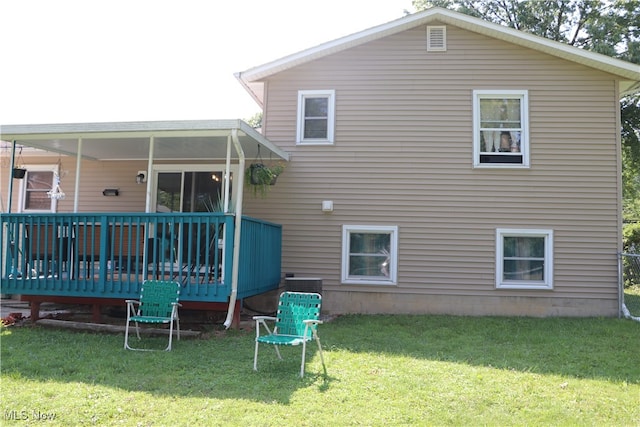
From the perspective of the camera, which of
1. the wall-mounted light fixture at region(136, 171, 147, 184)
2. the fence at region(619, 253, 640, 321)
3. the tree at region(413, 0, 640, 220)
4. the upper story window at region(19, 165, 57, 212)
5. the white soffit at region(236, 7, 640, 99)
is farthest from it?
the tree at region(413, 0, 640, 220)

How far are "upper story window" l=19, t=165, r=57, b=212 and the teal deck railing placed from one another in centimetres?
316

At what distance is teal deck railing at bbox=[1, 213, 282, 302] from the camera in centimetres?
654

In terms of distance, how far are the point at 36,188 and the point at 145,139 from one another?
13.6 ft

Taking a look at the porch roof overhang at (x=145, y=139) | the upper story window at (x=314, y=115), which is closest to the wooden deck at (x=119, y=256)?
the porch roof overhang at (x=145, y=139)

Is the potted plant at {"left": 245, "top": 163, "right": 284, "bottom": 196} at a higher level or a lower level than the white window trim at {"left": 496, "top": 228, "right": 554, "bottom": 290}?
higher

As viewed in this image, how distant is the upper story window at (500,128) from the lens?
8.73 m

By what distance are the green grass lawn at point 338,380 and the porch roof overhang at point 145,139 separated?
2851mm

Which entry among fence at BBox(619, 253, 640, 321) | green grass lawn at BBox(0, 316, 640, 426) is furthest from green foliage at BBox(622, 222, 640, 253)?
green grass lawn at BBox(0, 316, 640, 426)

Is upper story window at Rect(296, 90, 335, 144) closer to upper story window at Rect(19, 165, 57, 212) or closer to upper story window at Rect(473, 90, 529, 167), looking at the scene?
upper story window at Rect(473, 90, 529, 167)

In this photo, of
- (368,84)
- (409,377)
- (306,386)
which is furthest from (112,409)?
(368,84)

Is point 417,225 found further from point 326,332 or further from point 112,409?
point 112,409

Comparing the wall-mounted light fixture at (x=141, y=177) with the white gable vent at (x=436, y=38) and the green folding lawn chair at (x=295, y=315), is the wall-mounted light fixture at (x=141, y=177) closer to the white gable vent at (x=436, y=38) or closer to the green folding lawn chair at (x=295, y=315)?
the green folding lawn chair at (x=295, y=315)

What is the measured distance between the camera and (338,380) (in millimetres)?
4738

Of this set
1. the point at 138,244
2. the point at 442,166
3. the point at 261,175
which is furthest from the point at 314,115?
the point at 138,244
